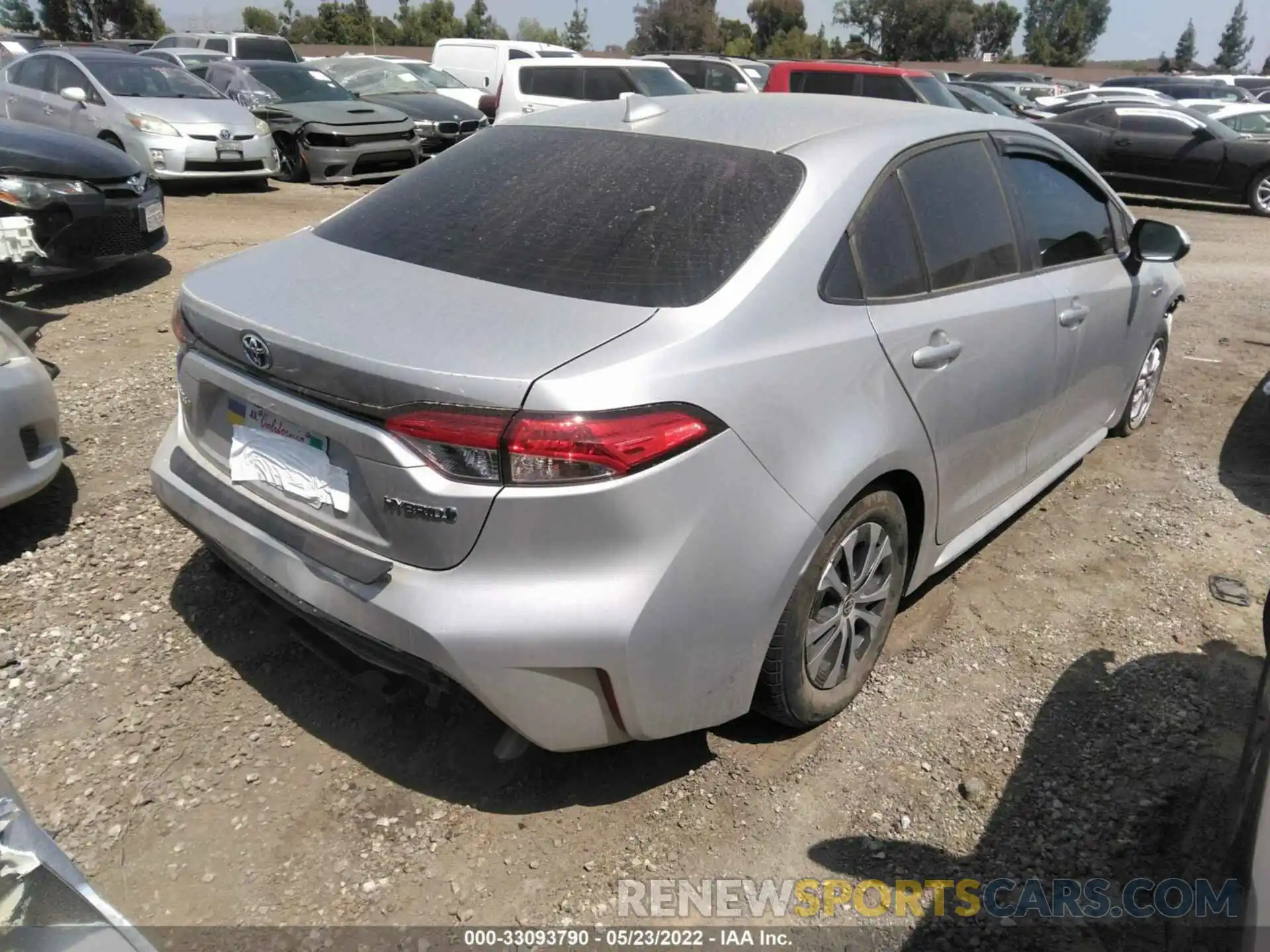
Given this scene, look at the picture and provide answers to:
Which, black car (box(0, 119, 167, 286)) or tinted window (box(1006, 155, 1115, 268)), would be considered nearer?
tinted window (box(1006, 155, 1115, 268))

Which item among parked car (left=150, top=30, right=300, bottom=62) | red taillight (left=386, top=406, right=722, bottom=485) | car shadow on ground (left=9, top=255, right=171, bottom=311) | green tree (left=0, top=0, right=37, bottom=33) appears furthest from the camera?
green tree (left=0, top=0, right=37, bottom=33)

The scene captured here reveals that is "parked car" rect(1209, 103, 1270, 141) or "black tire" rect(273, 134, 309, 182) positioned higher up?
"parked car" rect(1209, 103, 1270, 141)

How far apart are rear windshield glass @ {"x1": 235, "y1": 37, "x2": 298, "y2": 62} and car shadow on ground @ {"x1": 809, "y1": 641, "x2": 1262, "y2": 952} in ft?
67.5

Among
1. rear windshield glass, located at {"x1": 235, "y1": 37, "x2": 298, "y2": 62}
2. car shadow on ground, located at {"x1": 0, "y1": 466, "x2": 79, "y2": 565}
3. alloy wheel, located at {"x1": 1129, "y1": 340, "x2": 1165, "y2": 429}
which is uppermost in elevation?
rear windshield glass, located at {"x1": 235, "y1": 37, "x2": 298, "y2": 62}

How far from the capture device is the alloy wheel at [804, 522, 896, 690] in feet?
8.74

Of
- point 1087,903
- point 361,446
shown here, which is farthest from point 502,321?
point 1087,903

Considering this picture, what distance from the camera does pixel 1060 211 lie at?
381cm

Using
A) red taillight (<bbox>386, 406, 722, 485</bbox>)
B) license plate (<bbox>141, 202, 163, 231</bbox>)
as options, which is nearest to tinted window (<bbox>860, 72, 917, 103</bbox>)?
license plate (<bbox>141, 202, 163, 231</bbox>)

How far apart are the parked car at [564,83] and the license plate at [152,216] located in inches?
285

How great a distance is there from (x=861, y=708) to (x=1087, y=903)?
820 mm

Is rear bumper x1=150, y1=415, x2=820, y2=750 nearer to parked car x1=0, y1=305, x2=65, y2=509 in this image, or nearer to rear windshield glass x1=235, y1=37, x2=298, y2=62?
parked car x1=0, y1=305, x2=65, y2=509

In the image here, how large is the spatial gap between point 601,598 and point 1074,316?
8.05ft

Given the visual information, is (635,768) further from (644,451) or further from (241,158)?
(241,158)

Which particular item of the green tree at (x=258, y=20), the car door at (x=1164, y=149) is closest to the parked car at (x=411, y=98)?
the car door at (x=1164, y=149)
